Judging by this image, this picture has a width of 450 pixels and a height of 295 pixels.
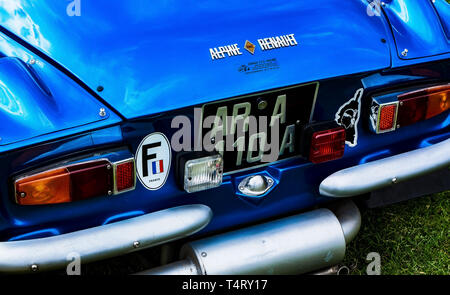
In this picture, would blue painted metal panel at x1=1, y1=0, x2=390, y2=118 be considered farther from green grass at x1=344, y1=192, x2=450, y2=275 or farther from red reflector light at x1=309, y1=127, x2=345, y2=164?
green grass at x1=344, y1=192, x2=450, y2=275

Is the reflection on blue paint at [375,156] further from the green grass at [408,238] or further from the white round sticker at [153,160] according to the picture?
the white round sticker at [153,160]

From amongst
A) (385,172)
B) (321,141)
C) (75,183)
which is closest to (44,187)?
(75,183)

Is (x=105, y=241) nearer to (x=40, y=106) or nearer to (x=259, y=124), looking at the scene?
(x=40, y=106)

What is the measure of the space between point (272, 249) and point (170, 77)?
2.56 feet

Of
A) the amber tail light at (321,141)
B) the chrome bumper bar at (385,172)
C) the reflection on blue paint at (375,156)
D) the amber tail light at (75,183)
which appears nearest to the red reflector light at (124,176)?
the amber tail light at (75,183)

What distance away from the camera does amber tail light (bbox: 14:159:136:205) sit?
240 cm

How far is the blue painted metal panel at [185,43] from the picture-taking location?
2562mm

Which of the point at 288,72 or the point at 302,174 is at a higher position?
the point at 288,72

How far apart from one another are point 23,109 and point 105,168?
34 centimetres
